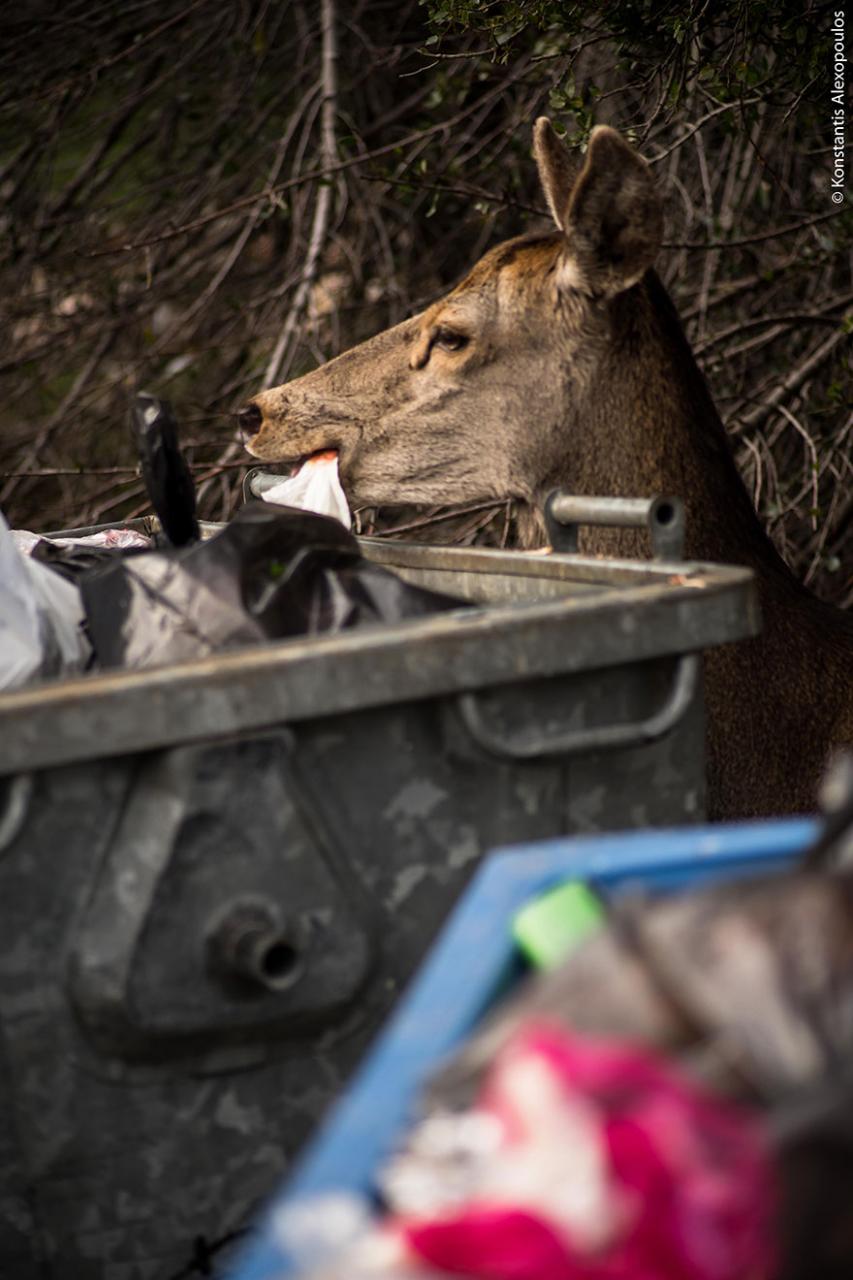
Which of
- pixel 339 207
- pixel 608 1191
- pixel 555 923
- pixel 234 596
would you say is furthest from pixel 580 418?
pixel 608 1191

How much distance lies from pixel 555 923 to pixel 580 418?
2.69 m

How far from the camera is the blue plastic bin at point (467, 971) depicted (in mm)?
1030

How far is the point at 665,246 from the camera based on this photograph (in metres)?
4.35

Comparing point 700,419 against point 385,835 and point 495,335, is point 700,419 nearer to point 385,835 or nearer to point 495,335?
point 495,335

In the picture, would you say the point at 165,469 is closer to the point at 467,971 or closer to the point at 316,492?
the point at 316,492

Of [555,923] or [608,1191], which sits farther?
[555,923]

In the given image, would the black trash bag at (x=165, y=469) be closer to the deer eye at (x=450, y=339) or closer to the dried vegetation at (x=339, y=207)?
the deer eye at (x=450, y=339)

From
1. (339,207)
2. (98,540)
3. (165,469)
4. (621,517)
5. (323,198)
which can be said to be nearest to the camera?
(621,517)

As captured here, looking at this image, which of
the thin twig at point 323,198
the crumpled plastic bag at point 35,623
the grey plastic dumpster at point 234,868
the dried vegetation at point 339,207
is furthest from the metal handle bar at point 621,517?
the thin twig at point 323,198

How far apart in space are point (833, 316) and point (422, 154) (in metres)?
1.93

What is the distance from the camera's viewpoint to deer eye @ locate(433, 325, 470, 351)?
3.89m

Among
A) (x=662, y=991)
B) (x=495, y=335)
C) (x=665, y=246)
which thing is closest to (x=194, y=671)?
(x=662, y=991)

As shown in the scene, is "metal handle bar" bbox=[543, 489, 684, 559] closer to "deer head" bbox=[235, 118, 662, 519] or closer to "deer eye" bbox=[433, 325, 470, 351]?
"deer head" bbox=[235, 118, 662, 519]

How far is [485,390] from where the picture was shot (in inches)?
152
